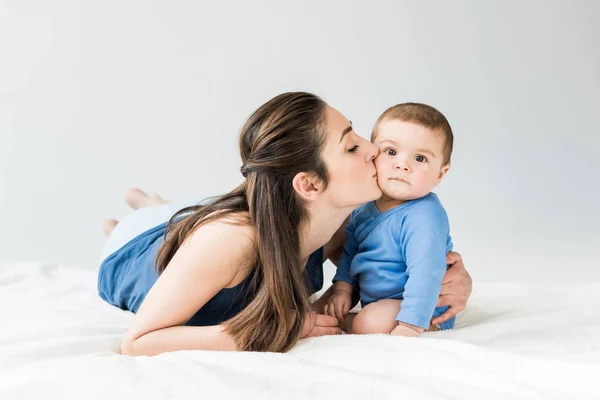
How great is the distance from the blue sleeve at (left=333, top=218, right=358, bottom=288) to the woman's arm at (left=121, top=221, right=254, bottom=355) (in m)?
0.52

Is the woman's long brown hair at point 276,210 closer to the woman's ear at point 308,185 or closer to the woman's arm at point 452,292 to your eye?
the woman's ear at point 308,185

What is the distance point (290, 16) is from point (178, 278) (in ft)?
9.00

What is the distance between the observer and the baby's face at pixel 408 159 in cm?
216

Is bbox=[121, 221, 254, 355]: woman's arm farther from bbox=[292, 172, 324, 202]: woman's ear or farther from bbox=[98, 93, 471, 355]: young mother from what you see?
bbox=[292, 172, 324, 202]: woman's ear

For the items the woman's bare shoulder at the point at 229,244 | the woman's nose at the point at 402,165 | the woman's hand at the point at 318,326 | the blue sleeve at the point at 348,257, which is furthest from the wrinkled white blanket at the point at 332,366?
the woman's nose at the point at 402,165

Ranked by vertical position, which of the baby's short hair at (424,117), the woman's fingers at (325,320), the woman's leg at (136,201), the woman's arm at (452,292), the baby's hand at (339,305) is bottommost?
the woman's leg at (136,201)

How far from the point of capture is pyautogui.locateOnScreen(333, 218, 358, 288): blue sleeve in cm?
242

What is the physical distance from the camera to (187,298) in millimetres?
1957

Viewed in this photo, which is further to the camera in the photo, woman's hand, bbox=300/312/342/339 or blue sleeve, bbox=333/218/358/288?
blue sleeve, bbox=333/218/358/288

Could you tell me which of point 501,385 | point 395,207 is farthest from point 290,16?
point 501,385

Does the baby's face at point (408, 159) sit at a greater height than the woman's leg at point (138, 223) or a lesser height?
greater

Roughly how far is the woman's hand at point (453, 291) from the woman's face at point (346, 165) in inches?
14.9

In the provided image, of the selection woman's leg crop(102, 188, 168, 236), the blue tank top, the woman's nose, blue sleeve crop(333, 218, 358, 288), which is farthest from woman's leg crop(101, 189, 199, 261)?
the woman's nose

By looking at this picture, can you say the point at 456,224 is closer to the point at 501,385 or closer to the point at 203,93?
the point at 203,93
